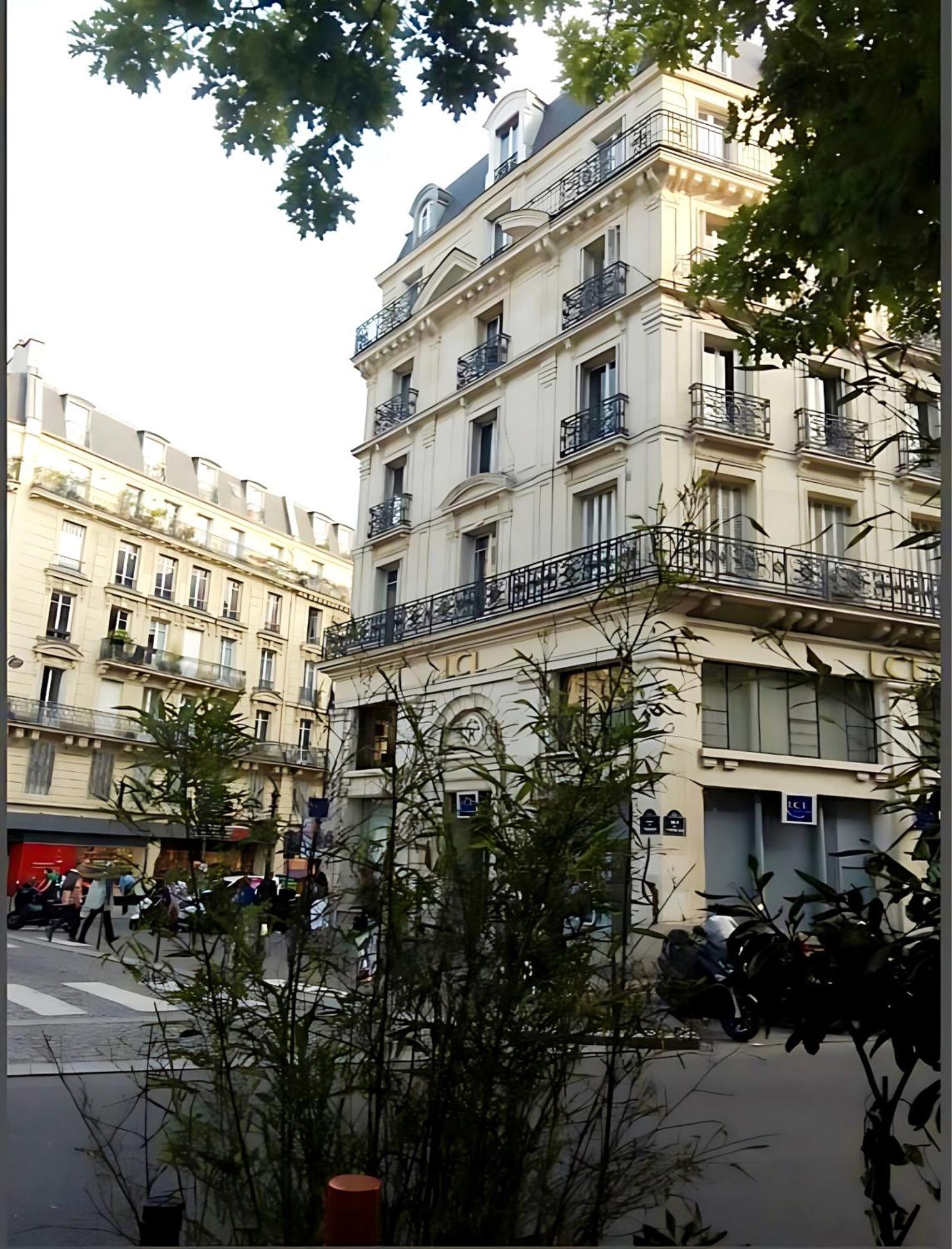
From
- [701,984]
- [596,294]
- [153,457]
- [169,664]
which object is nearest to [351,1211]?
[701,984]

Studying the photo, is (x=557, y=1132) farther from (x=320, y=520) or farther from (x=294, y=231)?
(x=294, y=231)

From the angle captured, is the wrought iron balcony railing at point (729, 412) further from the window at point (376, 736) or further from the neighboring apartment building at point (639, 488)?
the window at point (376, 736)

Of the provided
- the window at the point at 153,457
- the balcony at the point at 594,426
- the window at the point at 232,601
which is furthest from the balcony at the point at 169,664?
the balcony at the point at 594,426

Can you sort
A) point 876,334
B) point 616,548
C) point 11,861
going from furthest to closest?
1. point 876,334
2. point 616,548
3. point 11,861

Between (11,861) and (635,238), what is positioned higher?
(635,238)

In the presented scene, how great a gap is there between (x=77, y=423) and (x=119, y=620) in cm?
30

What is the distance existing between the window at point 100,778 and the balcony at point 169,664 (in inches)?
6.1

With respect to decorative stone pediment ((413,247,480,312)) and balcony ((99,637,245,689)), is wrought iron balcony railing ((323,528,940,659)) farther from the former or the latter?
decorative stone pediment ((413,247,480,312))

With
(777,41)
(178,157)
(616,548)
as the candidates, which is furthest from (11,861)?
(777,41)

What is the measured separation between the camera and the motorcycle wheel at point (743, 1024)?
1.47 meters

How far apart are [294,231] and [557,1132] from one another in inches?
55.0

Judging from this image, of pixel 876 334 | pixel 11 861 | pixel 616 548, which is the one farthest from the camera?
pixel 876 334

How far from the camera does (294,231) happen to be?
1745mm

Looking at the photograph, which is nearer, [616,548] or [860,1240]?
[860,1240]
